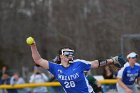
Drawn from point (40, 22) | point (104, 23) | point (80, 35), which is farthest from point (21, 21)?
point (104, 23)

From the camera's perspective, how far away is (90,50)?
44062mm

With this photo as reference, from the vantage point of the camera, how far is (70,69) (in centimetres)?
1051

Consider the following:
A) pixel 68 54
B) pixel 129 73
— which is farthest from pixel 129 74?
pixel 68 54

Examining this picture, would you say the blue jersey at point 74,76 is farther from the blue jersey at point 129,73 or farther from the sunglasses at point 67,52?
the blue jersey at point 129,73

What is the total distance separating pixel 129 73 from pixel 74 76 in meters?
4.07

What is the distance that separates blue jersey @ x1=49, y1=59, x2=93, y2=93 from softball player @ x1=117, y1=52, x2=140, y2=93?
3.61 meters

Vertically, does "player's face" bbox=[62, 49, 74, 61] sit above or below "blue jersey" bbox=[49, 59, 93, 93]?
above

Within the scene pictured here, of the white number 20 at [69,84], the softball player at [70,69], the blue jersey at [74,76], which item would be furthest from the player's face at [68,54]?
the white number 20 at [69,84]

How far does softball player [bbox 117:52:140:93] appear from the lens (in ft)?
46.3

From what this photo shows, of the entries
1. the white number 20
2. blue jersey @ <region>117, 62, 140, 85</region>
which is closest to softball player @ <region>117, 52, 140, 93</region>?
blue jersey @ <region>117, 62, 140, 85</region>

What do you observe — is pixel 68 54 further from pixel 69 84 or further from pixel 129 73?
pixel 129 73

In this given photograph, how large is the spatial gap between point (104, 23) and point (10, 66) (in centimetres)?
1451

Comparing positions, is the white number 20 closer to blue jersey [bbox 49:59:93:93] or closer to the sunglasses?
blue jersey [bbox 49:59:93:93]

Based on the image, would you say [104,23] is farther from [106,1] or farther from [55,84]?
[55,84]
